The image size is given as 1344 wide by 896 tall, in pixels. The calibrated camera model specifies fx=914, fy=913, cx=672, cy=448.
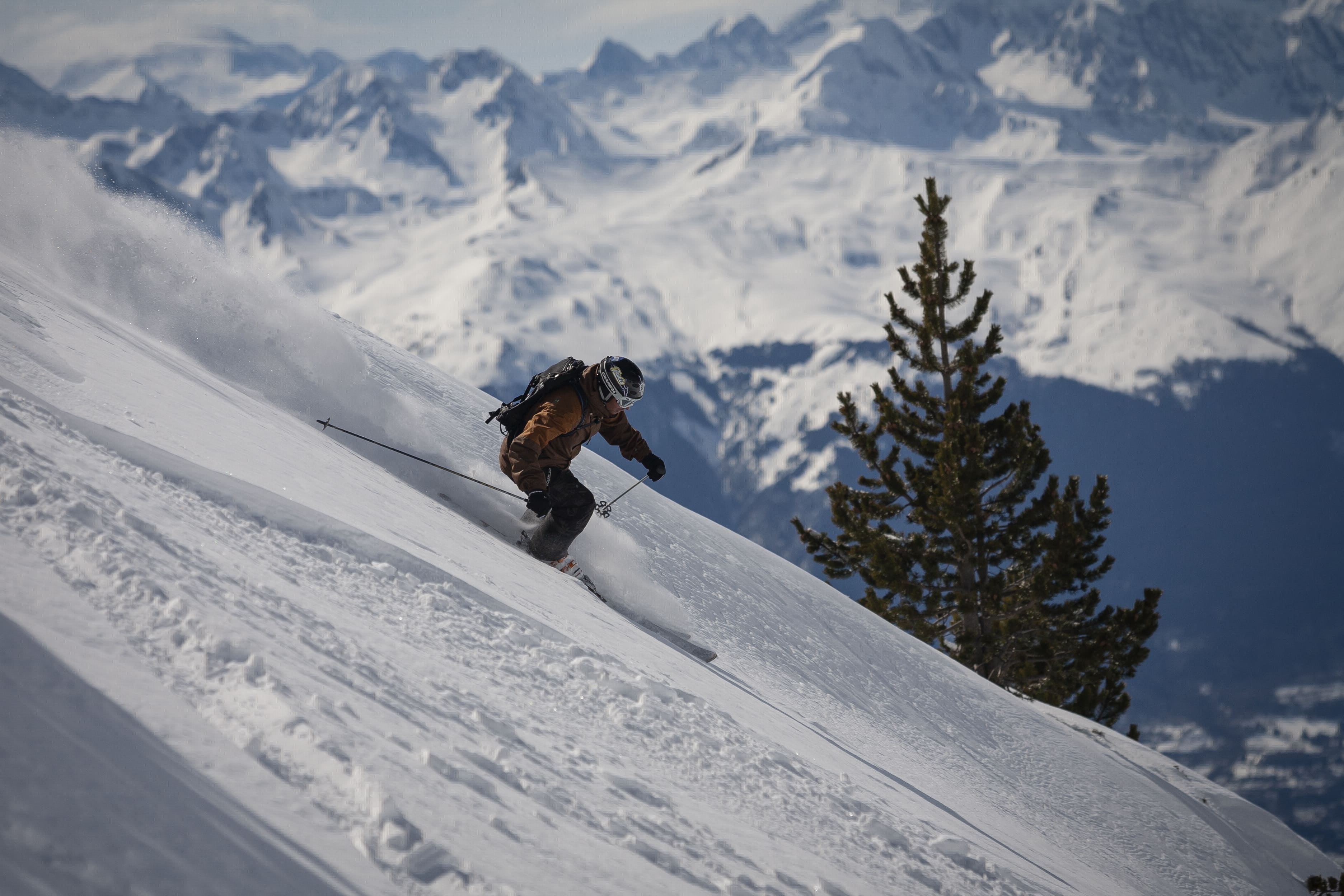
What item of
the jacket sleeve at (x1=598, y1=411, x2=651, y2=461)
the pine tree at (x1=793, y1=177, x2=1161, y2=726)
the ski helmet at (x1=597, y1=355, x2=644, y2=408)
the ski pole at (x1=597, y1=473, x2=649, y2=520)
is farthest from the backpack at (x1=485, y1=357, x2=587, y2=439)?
the pine tree at (x1=793, y1=177, x2=1161, y2=726)

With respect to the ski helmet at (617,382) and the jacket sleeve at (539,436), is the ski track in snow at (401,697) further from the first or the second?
the ski helmet at (617,382)

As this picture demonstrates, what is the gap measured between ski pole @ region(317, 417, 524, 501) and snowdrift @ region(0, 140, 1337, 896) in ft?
0.36

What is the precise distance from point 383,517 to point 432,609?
1382mm

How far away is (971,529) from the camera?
18.4m

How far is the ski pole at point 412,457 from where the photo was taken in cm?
912

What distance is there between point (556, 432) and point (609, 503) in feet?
5.36

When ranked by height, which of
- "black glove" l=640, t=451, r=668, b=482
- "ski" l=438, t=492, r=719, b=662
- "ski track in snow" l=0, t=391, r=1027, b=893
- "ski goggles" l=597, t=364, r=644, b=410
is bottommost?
"ski track in snow" l=0, t=391, r=1027, b=893

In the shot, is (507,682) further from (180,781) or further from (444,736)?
(180,781)

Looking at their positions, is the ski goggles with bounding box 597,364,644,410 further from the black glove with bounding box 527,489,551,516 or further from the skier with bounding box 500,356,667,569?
the black glove with bounding box 527,489,551,516

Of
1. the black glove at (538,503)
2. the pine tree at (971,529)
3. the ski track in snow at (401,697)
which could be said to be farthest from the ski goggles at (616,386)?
the pine tree at (971,529)

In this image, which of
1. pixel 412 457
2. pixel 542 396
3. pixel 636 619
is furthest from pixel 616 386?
pixel 412 457

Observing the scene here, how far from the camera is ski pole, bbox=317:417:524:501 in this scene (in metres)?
9.12

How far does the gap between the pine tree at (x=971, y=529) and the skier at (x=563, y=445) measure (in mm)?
10119

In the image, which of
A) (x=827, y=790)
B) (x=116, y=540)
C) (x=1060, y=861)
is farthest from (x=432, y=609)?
(x=1060, y=861)
